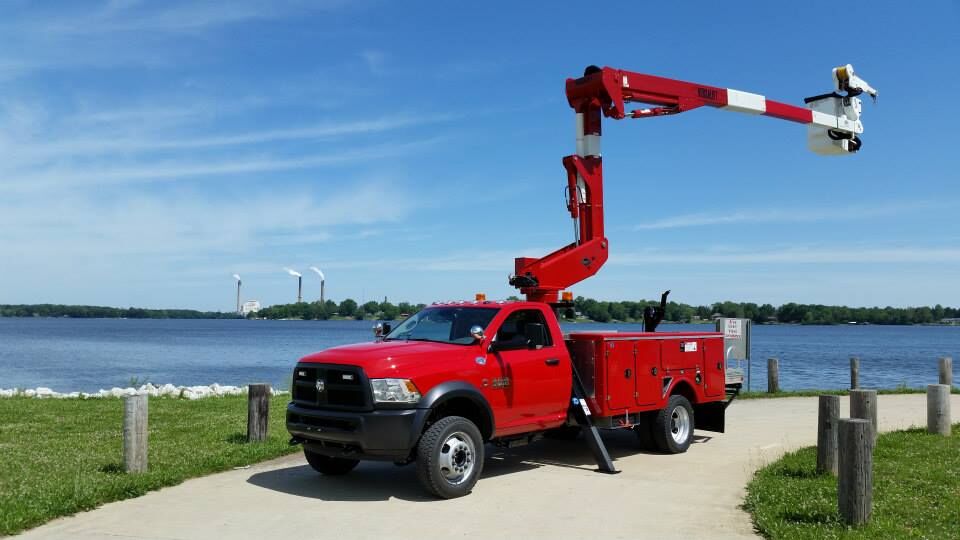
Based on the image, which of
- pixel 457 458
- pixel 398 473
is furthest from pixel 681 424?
pixel 457 458

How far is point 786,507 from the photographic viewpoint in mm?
7816

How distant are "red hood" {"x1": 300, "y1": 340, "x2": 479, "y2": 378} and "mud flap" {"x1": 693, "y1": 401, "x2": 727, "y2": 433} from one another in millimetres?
5264

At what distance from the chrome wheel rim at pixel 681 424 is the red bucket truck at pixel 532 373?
2 cm

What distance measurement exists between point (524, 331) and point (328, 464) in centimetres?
279

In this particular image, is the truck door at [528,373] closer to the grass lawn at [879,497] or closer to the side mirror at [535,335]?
the side mirror at [535,335]

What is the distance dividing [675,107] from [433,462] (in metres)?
7.25

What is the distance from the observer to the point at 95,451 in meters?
10.8

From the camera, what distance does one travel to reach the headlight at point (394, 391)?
8.28 m

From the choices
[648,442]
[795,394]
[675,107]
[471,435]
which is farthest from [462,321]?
[795,394]

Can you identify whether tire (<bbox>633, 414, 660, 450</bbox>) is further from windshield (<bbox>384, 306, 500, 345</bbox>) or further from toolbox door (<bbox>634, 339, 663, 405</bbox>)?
windshield (<bbox>384, 306, 500, 345</bbox>)

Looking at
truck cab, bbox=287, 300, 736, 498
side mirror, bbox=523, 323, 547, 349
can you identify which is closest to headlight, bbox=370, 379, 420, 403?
truck cab, bbox=287, 300, 736, 498

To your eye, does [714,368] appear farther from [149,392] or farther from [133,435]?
[149,392]

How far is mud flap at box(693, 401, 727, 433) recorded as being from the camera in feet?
41.5

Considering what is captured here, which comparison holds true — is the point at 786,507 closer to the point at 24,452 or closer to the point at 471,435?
the point at 471,435
